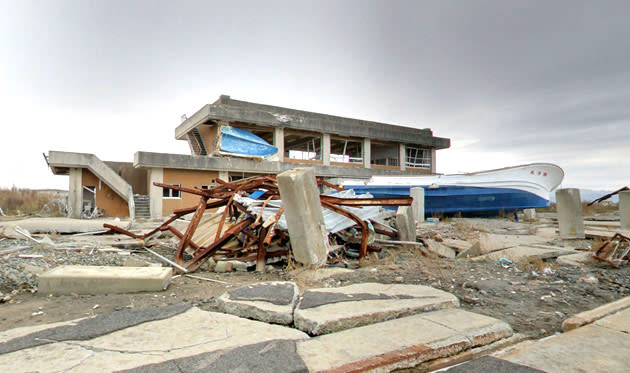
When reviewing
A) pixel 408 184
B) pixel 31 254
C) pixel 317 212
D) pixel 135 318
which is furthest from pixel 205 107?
pixel 135 318

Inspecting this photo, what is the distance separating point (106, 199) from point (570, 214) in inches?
857

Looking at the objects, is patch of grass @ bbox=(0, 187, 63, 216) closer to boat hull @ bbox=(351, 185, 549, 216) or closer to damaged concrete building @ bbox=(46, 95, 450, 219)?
damaged concrete building @ bbox=(46, 95, 450, 219)

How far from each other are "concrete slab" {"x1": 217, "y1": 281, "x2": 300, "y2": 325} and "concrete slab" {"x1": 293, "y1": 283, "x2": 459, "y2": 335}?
0.10 m

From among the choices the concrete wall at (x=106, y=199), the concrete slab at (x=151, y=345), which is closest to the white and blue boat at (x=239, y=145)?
the concrete wall at (x=106, y=199)

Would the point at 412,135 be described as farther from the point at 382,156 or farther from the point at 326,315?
the point at 326,315

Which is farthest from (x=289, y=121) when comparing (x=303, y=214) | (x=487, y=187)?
(x=303, y=214)

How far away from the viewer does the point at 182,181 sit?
1880 centimetres

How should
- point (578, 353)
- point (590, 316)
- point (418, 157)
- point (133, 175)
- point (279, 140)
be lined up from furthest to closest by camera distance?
point (418, 157) → point (279, 140) → point (133, 175) → point (590, 316) → point (578, 353)

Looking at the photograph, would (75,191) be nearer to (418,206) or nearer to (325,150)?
(325,150)

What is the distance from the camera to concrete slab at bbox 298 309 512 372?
1.84m

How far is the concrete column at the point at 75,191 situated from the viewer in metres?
18.4

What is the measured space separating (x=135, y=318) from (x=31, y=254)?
3.85 m

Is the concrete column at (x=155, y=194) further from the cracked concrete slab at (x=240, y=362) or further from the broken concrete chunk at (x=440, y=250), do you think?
the cracked concrete slab at (x=240, y=362)

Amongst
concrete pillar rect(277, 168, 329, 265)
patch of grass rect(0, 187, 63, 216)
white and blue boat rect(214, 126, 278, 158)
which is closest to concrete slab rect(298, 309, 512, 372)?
concrete pillar rect(277, 168, 329, 265)
